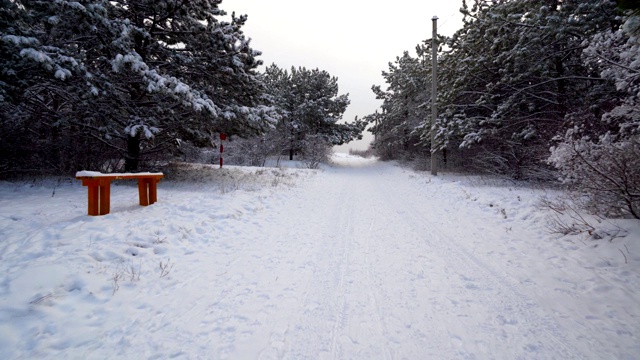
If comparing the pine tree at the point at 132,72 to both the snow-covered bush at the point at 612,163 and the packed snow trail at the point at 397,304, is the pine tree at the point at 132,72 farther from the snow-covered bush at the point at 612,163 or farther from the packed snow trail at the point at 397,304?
the snow-covered bush at the point at 612,163

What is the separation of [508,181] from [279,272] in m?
10.5

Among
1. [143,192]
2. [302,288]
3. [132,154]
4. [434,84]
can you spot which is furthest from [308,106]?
[302,288]

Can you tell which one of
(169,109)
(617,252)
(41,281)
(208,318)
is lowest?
(208,318)

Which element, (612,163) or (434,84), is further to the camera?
(434,84)

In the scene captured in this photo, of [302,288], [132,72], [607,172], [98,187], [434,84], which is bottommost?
[302,288]

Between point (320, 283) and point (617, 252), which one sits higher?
point (617, 252)

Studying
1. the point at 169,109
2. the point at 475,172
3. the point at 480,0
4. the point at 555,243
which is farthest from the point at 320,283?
the point at 475,172

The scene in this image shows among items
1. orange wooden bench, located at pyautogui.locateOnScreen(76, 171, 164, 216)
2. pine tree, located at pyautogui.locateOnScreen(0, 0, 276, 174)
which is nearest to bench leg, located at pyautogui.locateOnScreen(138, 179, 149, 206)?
orange wooden bench, located at pyautogui.locateOnScreen(76, 171, 164, 216)

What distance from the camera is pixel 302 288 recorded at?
A: 11.0ft

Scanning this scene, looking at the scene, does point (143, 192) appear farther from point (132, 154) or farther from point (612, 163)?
point (612, 163)

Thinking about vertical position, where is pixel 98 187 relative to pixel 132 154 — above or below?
below

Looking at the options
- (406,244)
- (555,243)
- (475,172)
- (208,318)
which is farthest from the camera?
(475,172)

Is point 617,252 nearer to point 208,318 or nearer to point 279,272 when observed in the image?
point 279,272

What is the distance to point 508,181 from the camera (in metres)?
10.5
